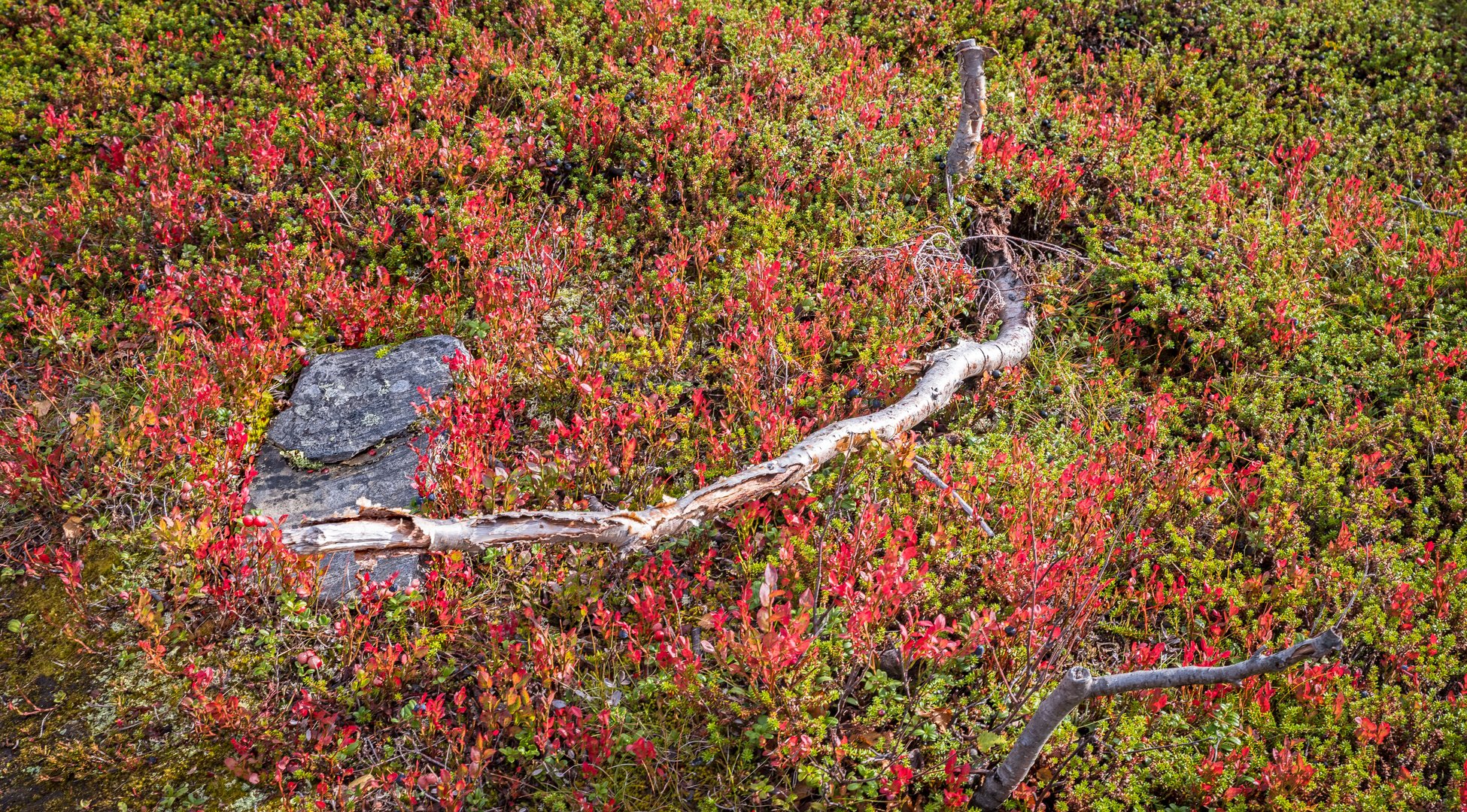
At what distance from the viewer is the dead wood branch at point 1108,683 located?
2.52m

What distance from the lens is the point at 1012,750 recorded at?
3209 mm

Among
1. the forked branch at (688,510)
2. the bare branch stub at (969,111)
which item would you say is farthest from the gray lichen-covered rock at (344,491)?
the bare branch stub at (969,111)

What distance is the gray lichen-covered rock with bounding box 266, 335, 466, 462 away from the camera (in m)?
4.82

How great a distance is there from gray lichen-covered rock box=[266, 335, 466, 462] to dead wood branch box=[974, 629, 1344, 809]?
3.70 meters

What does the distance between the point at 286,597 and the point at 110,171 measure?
4842 mm

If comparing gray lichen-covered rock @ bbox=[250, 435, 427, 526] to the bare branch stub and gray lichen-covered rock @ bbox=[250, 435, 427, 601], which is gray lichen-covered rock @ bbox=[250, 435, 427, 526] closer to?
gray lichen-covered rock @ bbox=[250, 435, 427, 601]

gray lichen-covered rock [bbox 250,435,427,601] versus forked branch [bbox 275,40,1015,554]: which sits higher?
forked branch [bbox 275,40,1015,554]

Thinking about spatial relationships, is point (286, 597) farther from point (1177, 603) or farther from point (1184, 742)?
point (1177, 603)

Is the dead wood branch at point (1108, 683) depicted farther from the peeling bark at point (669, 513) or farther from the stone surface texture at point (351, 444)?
the stone surface texture at point (351, 444)

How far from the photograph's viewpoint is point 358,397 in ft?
16.5

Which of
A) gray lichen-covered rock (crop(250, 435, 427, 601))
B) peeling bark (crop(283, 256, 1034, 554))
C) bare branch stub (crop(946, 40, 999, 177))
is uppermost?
bare branch stub (crop(946, 40, 999, 177))

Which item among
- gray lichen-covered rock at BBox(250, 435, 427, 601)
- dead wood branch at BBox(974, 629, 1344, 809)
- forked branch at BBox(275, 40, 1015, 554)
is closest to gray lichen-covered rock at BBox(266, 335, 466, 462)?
gray lichen-covered rock at BBox(250, 435, 427, 601)

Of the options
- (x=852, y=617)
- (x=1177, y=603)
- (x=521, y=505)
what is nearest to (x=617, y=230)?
(x=521, y=505)

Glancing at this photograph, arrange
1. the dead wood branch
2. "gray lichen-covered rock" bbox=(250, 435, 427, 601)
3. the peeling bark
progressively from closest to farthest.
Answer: the dead wood branch → the peeling bark → "gray lichen-covered rock" bbox=(250, 435, 427, 601)
